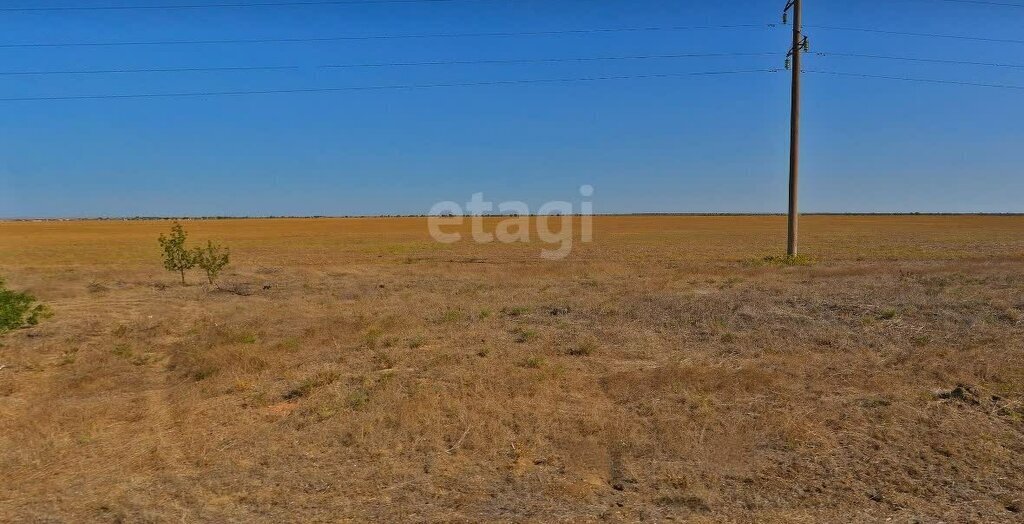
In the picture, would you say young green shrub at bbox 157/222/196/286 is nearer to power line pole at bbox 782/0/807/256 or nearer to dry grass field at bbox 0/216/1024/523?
dry grass field at bbox 0/216/1024/523

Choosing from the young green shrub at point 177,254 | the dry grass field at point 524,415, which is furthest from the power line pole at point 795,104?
the young green shrub at point 177,254

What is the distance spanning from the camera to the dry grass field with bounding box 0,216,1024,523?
4293 millimetres

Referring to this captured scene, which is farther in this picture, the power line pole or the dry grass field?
the power line pole

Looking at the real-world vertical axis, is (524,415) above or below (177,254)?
below

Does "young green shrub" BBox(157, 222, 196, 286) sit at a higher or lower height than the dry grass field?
higher

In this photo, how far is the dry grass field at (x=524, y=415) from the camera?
4.29 meters

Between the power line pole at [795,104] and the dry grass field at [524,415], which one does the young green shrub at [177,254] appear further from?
the power line pole at [795,104]

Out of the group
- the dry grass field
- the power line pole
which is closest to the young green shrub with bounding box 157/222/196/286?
the dry grass field

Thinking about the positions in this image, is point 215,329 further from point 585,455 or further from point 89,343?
point 585,455

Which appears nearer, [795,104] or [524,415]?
[524,415]

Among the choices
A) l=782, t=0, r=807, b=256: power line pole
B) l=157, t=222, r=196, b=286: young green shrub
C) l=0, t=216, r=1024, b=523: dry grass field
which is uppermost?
l=782, t=0, r=807, b=256: power line pole

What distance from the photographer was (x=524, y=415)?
20.2ft

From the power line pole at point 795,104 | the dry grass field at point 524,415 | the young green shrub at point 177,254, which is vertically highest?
the power line pole at point 795,104

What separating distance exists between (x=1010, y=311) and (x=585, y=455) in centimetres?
1085
